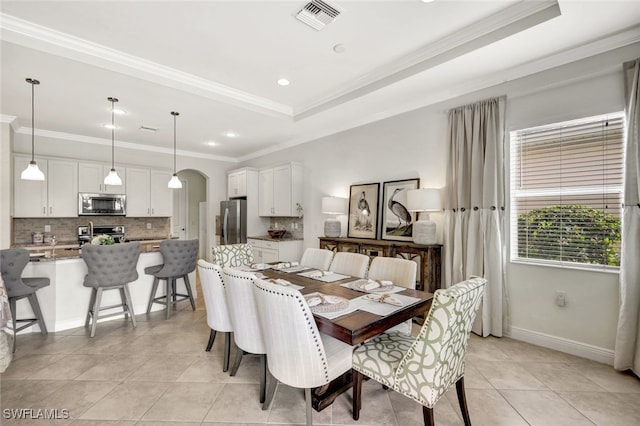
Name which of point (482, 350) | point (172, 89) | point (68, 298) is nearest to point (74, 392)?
point (68, 298)

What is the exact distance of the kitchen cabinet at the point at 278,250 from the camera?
528 cm

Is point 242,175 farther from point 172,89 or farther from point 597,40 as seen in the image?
point 597,40

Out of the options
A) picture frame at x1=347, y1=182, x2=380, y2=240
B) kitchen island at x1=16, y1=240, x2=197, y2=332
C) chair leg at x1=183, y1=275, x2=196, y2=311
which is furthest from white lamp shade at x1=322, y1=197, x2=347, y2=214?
kitchen island at x1=16, y1=240, x2=197, y2=332

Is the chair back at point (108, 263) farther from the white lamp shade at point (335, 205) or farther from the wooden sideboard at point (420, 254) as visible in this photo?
the wooden sideboard at point (420, 254)

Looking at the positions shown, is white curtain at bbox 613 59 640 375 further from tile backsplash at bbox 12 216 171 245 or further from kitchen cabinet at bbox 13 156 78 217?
kitchen cabinet at bbox 13 156 78 217

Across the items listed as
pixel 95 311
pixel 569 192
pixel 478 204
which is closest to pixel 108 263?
pixel 95 311

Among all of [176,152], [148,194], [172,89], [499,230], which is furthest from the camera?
[176,152]

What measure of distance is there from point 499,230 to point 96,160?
6570 millimetres

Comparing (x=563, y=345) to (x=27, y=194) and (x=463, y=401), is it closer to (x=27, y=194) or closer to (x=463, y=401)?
(x=463, y=401)

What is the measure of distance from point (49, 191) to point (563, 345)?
7321 mm

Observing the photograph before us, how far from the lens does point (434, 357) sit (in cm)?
149

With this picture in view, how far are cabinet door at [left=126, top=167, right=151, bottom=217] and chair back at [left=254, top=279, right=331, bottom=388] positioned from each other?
518 cm

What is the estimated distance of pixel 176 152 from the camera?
6359 millimetres

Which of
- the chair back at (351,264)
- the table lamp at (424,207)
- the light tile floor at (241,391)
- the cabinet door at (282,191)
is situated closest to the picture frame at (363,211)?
the table lamp at (424,207)
